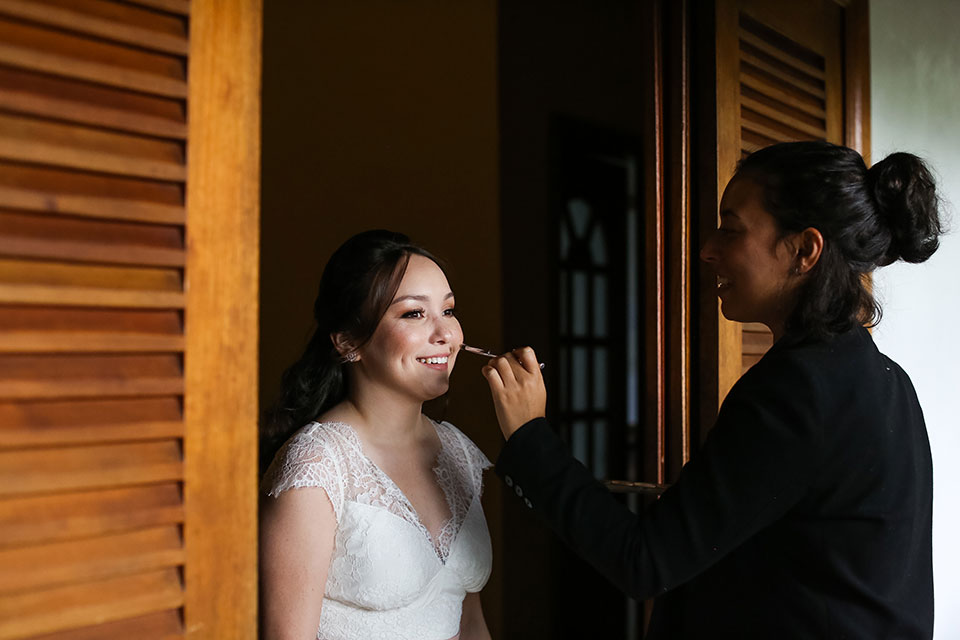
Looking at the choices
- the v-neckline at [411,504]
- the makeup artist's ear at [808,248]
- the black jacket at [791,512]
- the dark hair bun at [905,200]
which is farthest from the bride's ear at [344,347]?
the dark hair bun at [905,200]

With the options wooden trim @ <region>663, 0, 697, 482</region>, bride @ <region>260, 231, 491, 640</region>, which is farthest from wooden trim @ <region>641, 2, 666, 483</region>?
bride @ <region>260, 231, 491, 640</region>

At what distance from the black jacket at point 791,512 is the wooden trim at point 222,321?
42 centimetres

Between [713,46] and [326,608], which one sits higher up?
[713,46]

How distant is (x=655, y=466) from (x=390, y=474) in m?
0.52

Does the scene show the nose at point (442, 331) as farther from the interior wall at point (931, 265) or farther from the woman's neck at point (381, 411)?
the interior wall at point (931, 265)

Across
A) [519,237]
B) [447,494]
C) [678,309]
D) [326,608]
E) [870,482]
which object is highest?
[519,237]

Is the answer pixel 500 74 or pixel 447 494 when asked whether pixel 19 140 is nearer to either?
pixel 447 494

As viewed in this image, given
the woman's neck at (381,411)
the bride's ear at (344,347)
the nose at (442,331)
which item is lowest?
the woman's neck at (381,411)

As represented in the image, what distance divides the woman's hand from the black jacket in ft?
0.35

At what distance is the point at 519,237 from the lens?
131 inches

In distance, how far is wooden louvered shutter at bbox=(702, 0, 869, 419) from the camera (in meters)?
1.67

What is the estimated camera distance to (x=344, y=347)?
1580mm

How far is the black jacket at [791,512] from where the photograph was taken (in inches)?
42.8

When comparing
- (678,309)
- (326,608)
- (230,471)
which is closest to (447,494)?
(326,608)
